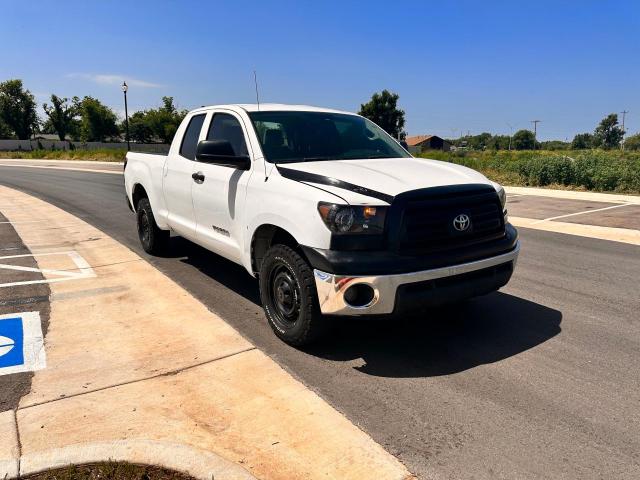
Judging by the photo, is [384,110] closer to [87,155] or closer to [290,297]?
[87,155]

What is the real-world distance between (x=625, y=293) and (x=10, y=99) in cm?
11301

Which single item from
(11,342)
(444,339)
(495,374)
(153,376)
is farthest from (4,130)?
(495,374)

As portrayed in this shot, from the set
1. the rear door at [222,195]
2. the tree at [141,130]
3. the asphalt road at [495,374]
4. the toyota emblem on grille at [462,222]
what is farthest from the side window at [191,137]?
the tree at [141,130]

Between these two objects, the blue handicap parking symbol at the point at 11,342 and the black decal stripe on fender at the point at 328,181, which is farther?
the blue handicap parking symbol at the point at 11,342

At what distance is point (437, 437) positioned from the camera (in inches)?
112

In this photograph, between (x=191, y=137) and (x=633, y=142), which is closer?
(x=191, y=137)

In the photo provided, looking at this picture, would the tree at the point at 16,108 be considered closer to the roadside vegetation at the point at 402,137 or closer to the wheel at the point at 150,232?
the roadside vegetation at the point at 402,137

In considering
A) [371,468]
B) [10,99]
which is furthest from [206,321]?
[10,99]

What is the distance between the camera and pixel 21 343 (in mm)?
4141

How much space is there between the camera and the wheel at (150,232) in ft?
22.5

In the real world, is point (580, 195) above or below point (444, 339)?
above

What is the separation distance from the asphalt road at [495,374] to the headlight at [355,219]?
1.04 meters

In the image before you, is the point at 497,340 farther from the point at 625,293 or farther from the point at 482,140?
the point at 482,140

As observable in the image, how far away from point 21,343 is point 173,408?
1.83 metres
